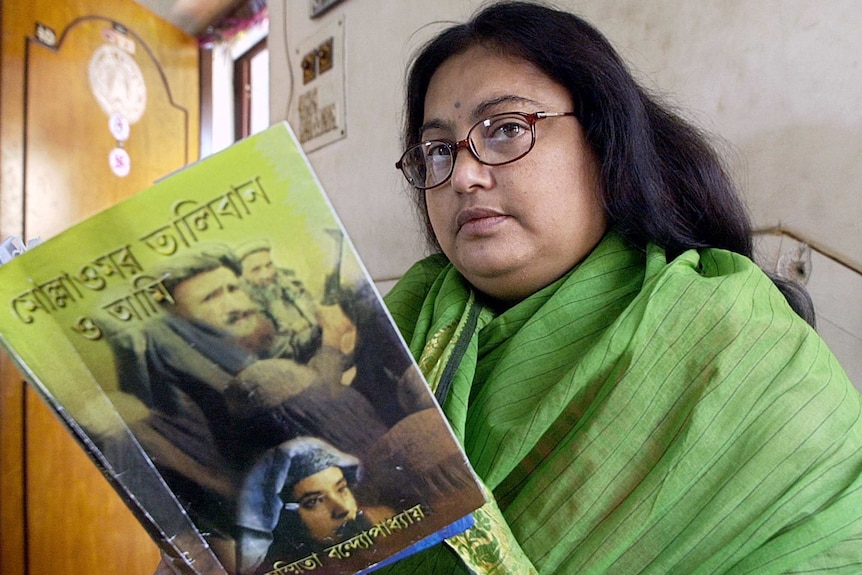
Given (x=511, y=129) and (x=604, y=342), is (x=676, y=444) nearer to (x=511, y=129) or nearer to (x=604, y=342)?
(x=604, y=342)

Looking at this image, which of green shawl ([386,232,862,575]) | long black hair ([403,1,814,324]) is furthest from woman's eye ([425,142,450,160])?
green shawl ([386,232,862,575])

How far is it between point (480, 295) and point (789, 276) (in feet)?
1.55

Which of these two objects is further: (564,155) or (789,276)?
(789,276)

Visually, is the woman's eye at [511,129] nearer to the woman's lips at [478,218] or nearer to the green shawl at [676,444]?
the woman's lips at [478,218]

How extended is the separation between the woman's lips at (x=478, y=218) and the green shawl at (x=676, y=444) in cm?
16

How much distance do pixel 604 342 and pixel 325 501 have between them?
11.3 inches

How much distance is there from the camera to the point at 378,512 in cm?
40

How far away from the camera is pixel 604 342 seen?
539mm

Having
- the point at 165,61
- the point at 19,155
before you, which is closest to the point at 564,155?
the point at 19,155

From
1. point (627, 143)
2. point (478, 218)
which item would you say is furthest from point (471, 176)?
point (627, 143)

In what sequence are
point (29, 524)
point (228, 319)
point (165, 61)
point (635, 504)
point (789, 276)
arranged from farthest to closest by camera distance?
point (165, 61) < point (29, 524) < point (789, 276) < point (635, 504) < point (228, 319)

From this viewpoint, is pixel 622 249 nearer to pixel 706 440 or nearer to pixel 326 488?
pixel 706 440

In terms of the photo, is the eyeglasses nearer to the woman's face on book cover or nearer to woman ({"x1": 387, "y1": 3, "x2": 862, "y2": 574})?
woman ({"x1": 387, "y1": 3, "x2": 862, "y2": 574})

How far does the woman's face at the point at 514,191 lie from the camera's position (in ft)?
2.14
